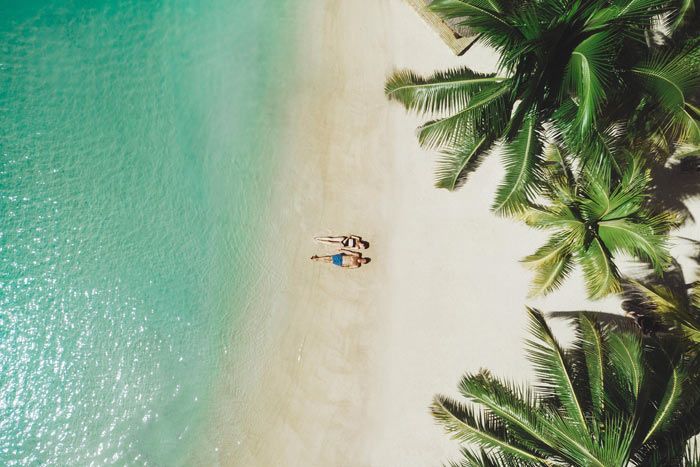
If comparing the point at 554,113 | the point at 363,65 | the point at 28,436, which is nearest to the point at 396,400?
the point at 554,113

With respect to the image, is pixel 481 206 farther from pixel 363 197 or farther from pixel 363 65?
pixel 363 65

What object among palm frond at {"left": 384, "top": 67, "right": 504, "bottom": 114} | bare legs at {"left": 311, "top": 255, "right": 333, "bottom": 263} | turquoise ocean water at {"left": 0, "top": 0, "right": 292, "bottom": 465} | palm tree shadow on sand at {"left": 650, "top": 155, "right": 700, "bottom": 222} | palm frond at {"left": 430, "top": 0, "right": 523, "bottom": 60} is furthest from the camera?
turquoise ocean water at {"left": 0, "top": 0, "right": 292, "bottom": 465}

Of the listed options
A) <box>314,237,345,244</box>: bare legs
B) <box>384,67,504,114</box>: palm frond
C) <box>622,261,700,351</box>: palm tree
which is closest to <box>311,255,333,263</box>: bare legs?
<box>314,237,345,244</box>: bare legs

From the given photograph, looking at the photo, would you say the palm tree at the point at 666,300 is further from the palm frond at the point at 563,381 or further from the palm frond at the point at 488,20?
the palm frond at the point at 488,20

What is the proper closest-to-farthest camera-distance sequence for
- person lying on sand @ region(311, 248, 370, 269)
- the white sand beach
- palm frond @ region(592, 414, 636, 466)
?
palm frond @ region(592, 414, 636, 466)
the white sand beach
person lying on sand @ region(311, 248, 370, 269)

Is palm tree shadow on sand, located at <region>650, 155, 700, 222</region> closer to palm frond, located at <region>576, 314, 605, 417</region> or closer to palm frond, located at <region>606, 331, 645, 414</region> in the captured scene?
palm frond, located at <region>576, 314, 605, 417</region>

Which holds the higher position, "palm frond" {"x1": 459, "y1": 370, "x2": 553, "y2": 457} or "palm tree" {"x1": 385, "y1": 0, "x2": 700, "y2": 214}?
"palm tree" {"x1": 385, "y1": 0, "x2": 700, "y2": 214}
